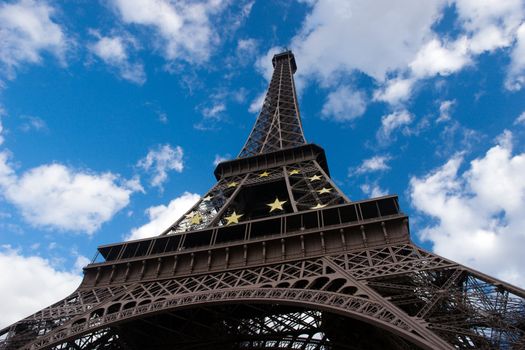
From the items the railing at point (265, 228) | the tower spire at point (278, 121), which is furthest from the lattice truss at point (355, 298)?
the tower spire at point (278, 121)

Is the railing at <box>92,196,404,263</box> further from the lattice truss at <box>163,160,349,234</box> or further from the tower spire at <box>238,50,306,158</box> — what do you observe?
the tower spire at <box>238,50,306,158</box>

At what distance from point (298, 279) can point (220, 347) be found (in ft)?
25.2

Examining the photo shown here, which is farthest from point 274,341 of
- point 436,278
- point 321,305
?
point 436,278

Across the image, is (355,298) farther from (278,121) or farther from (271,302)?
(278,121)

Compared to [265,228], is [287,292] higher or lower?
lower

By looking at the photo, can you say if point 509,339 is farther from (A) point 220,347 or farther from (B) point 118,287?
(B) point 118,287

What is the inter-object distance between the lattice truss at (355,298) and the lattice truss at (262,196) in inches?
223

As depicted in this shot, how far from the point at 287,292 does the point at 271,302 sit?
79 cm

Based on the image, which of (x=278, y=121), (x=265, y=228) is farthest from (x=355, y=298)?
(x=278, y=121)

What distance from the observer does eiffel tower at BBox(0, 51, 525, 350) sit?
51.2 ft

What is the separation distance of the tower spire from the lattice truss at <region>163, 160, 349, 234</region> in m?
5.36

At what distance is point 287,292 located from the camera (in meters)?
18.5

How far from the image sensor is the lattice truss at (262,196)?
28609 mm

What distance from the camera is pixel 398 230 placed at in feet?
71.6
